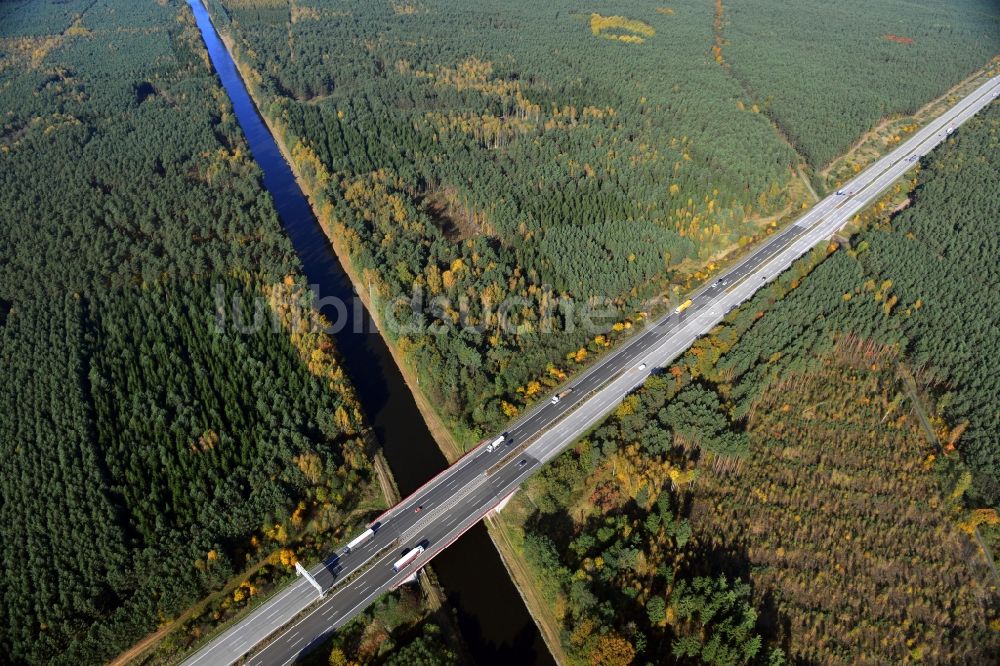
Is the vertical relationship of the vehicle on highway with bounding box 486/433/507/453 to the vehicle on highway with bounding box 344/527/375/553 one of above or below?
above

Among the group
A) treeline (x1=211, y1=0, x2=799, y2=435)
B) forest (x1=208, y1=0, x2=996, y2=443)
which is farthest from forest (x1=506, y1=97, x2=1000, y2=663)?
treeline (x1=211, y1=0, x2=799, y2=435)

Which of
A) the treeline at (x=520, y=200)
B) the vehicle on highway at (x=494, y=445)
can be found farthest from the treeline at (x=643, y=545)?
the treeline at (x=520, y=200)

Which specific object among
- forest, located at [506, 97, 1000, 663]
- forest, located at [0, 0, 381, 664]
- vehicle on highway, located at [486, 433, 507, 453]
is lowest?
forest, located at [506, 97, 1000, 663]

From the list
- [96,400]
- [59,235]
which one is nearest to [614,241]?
[96,400]

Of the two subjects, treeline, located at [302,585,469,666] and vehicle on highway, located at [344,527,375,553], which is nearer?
treeline, located at [302,585,469,666]

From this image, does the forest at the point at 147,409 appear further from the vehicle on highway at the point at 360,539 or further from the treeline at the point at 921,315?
the treeline at the point at 921,315

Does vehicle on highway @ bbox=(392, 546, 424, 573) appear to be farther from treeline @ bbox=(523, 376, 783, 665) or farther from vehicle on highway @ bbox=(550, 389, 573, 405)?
vehicle on highway @ bbox=(550, 389, 573, 405)
